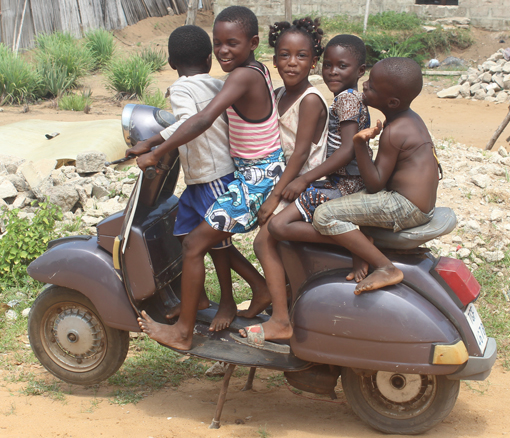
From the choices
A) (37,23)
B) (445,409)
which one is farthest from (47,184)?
(37,23)

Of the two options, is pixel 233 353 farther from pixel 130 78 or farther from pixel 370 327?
pixel 130 78

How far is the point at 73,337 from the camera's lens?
9.93 ft

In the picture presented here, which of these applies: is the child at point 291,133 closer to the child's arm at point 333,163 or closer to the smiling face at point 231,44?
the child's arm at point 333,163

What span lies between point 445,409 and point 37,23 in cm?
1414

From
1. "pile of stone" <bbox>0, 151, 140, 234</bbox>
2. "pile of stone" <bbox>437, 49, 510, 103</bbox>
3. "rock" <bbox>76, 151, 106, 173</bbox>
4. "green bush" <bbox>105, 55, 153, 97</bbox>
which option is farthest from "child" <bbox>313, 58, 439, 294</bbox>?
"pile of stone" <bbox>437, 49, 510, 103</bbox>

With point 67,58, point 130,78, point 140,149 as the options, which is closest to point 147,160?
point 140,149

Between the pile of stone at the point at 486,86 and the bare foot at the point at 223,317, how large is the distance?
36.5 ft

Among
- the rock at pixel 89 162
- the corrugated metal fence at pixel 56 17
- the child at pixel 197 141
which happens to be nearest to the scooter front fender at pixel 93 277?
the child at pixel 197 141

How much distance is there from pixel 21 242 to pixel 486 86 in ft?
37.3

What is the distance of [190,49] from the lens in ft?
8.61

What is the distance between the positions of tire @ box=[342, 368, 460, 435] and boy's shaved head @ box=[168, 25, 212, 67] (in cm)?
168

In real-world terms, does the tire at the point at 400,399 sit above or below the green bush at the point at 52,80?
above

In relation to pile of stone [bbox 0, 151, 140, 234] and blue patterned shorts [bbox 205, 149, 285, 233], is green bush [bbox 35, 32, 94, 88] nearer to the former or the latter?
pile of stone [bbox 0, 151, 140, 234]

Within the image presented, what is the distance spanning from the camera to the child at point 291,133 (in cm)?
254
